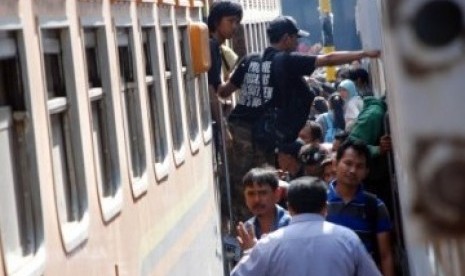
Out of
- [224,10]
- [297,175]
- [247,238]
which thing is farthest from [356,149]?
[224,10]

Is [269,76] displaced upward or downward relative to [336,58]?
downward

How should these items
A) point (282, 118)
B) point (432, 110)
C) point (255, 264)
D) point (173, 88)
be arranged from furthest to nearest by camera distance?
point (282, 118)
point (173, 88)
point (255, 264)
point (432, 110)

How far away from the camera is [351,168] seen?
7055 mm

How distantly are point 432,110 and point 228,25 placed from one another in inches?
402

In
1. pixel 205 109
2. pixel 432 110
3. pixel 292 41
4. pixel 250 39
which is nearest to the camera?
pixel 432 110

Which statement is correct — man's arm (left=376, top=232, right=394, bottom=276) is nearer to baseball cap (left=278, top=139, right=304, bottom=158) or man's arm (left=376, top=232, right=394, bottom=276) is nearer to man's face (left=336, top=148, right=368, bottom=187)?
man's face (left=336, top=148, right=368, bottom=187)

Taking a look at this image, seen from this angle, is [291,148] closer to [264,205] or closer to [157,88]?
[157,88]

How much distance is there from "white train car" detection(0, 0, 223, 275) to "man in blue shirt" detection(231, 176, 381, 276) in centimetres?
75

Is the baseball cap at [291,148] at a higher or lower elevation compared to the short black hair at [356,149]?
lower

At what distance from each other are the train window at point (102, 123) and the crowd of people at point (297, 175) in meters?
0.76

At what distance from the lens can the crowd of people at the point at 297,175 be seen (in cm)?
564

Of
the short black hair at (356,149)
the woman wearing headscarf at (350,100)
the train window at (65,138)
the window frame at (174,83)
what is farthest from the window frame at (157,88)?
the woman wearing headscarf at (350,100)

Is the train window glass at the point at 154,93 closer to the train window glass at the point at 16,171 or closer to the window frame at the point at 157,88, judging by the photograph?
the window frame at the point at 157,88

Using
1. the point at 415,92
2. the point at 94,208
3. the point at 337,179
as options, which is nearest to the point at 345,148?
the point at 337,179
